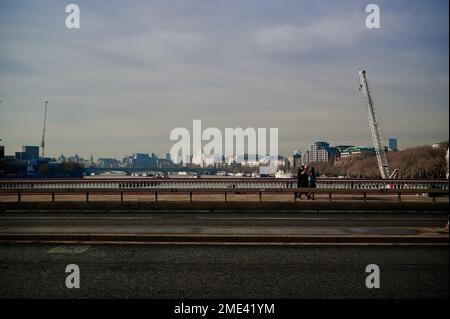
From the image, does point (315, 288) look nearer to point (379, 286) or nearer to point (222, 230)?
point (379, 286)

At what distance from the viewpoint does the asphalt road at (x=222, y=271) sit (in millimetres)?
6688

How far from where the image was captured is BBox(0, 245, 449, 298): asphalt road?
6.69m

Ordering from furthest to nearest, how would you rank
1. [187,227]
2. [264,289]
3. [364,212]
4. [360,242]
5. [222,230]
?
[364,212] < [187,227] < [222,230] < [360,242] < [264,289]

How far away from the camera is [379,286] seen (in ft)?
22.9

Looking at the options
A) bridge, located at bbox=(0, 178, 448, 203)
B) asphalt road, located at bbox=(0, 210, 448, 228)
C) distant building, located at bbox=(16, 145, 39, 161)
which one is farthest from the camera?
distant building, located at bbox=(16, 145, 39, 161)

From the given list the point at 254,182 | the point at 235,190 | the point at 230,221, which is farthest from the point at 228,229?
the point at 254,182

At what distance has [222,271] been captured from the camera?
7922 mm

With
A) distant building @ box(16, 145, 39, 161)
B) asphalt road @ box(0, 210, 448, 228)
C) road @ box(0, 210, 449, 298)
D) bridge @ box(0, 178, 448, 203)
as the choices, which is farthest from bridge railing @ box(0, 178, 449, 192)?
distant building @ box(16, 145, 39, 161)

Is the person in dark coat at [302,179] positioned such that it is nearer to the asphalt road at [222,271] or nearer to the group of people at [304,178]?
the group of people at [304,178]

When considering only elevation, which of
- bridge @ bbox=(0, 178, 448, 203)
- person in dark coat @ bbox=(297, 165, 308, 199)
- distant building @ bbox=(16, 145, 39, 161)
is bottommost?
bridge @ bbox=(0, 178, 448, 203)

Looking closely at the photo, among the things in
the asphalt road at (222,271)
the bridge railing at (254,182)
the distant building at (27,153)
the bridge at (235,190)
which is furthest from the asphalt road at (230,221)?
the distant building at (27,153)

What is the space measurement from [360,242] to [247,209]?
30.5 feet

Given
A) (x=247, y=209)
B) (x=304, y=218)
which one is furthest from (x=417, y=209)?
(x=247, y=209)

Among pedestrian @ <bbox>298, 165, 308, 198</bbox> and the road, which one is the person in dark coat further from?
the road
